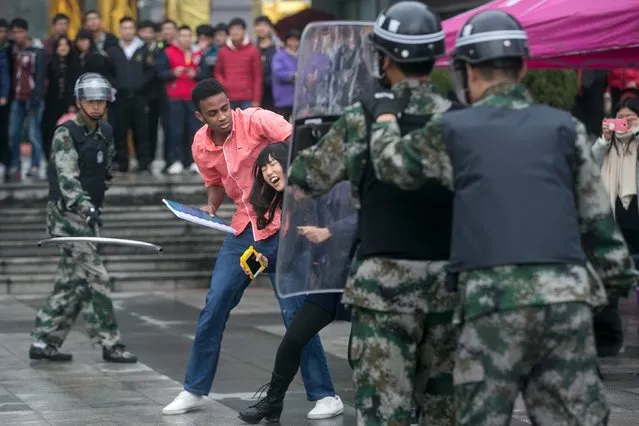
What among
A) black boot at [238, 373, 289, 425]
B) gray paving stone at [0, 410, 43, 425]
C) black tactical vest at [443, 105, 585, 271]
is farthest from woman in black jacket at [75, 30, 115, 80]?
black tactical vest at [443, 105, 585, 271]

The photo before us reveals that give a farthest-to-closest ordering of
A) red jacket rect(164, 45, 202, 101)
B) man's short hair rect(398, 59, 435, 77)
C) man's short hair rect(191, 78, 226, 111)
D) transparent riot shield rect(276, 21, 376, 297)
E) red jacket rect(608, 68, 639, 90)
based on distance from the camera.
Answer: red jacket rect(164, 45, 202, 101) → red jacket rect(608, 68, 639, 90) → man's short hair rect(191, 78, 226, 111) → transparent riot shield rect(276, 21, 376, 297) → man's short hair rect(398, 59, 435, 77)

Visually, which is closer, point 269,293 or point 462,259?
point 462,259

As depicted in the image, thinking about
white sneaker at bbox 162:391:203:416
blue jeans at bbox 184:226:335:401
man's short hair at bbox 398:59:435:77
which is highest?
man's short hair at bbox 398:59:435:77

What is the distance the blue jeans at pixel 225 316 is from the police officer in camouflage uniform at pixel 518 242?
314 cm

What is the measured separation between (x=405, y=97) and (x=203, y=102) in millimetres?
2915

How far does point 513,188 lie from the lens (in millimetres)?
4602

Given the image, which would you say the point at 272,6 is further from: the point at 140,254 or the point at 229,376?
the point at 229,376

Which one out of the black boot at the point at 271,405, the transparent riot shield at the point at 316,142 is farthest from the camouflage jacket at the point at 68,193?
the transparent riot shield at the point at 316,142

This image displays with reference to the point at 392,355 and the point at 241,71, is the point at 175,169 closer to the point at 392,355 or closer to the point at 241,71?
the point at 241,71

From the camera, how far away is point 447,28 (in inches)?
423

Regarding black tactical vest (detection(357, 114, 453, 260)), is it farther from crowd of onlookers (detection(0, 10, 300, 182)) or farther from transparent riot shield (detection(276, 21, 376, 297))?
crowd of onlookers (detection(0, 10, 300, 182))

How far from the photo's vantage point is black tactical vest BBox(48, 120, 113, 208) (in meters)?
10.1

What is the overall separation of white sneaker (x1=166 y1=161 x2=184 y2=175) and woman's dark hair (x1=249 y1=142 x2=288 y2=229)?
11.3 metres

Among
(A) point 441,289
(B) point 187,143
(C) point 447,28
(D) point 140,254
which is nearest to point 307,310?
(A) point 441,289
